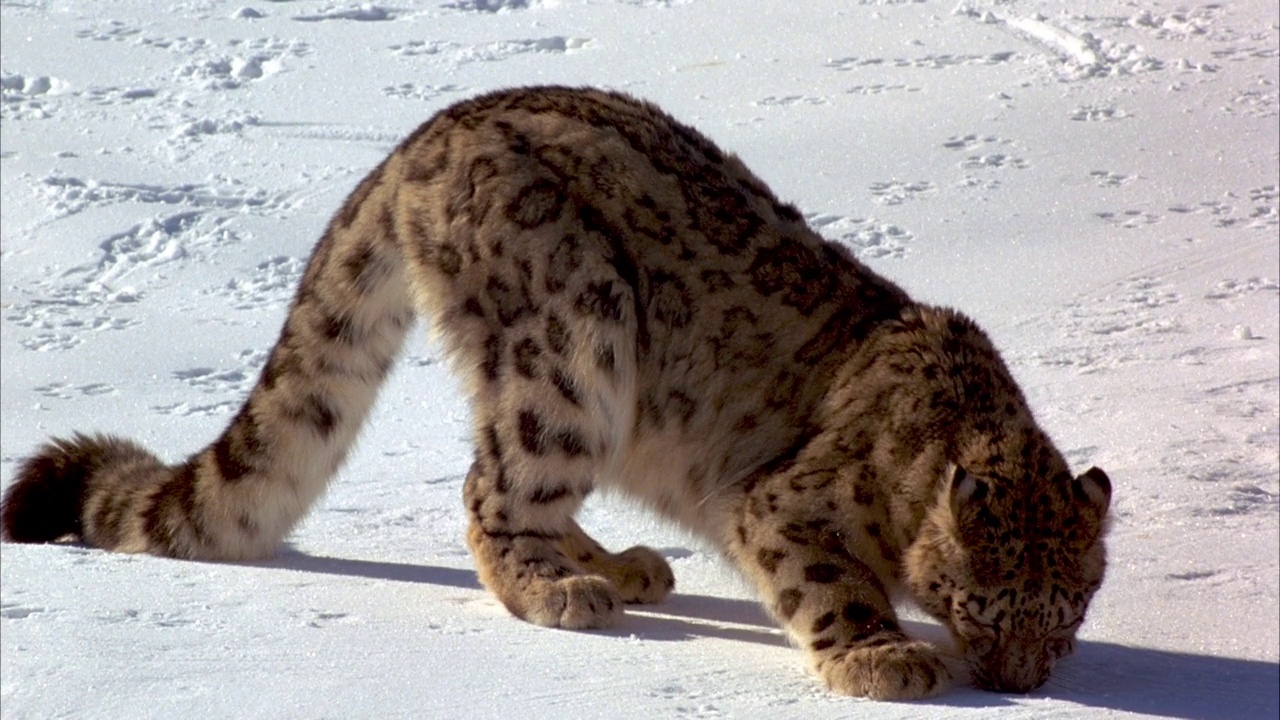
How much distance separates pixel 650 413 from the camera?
6391mm

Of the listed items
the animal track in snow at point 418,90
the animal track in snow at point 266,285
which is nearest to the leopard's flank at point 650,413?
the animal track in snow at point 266,285

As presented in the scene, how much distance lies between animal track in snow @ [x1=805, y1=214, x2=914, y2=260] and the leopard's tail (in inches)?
147

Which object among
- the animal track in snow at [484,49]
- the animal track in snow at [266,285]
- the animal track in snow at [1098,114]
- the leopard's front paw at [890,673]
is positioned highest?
the animal track in snow at [484,49]

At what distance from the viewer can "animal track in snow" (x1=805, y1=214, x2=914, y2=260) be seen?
997 cm

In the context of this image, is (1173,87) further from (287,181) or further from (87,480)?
(87,480)

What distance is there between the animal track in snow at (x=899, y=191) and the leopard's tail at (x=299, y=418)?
4.32m

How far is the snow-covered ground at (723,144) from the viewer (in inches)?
220

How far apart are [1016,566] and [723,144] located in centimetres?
594

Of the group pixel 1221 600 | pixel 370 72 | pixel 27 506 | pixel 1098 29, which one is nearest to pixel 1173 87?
pixel 1098 29

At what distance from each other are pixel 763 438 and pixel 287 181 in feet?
16.9

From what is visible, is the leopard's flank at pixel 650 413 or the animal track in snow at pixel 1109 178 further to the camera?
the animal track in snow at pixel 1109 178

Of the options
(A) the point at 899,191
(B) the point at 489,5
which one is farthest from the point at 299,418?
(B) the point at 489,5

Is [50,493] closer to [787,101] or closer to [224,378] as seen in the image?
[224,378]

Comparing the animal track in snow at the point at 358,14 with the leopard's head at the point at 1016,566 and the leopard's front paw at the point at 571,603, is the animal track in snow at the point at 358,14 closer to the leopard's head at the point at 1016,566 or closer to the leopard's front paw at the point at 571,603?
the leopard's front paw at the point at 571,603
